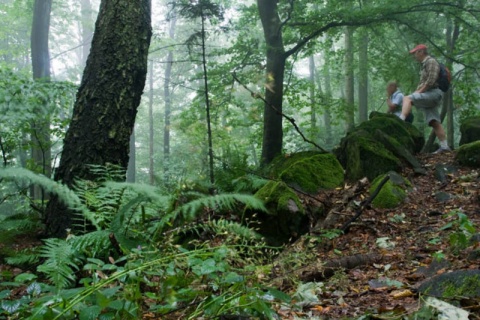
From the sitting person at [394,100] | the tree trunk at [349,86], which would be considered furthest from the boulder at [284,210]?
the tree trunk at [349,86]

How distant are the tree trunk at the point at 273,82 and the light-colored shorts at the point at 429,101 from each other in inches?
123

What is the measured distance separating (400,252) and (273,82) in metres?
6.77

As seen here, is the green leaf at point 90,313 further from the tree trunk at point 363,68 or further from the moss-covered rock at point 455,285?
the tree trunk at point 363,68

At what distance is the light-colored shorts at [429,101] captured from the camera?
7957 millimetres

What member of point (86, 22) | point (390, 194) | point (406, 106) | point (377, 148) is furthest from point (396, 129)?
point (86, 22)

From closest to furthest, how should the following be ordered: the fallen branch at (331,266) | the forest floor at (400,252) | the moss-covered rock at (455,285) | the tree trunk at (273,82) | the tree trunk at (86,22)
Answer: the moss-covered rock at (455,285) → the forest floor at (400,252) → the fallen branch at (331,266) → the tree trunk at (273,82) → the tree trunk at (86,22)

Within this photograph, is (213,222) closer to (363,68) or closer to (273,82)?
(273,82)

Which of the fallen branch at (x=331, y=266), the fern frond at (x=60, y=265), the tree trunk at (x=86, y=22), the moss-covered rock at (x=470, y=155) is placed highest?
the tree trunk at (x=86, y=22)

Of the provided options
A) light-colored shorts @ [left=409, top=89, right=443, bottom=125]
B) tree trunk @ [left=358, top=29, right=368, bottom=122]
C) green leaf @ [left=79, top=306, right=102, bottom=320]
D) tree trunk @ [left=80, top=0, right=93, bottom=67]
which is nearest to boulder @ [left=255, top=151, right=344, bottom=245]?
green leaf @ [left=79, top=306, right=102, bottom=320]

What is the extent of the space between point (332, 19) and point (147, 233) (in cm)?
832

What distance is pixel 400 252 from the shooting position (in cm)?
357

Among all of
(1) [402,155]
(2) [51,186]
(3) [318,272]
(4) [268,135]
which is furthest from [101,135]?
(4) [268,135]

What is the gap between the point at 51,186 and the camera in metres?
1.98

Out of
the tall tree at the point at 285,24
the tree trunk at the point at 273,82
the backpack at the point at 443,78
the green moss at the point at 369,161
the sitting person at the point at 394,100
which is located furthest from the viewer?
the tree trunk at the point at 273,82
